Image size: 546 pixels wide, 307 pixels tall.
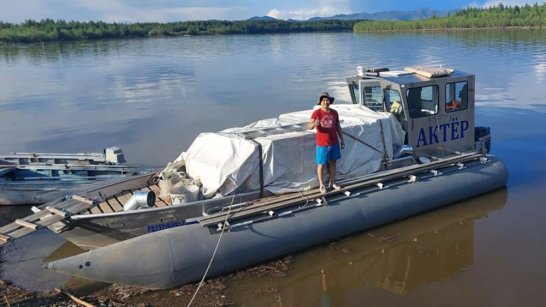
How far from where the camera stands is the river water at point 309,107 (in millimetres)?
7113

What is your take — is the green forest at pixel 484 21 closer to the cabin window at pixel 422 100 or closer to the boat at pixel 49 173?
the cabin window at pixel 422 100

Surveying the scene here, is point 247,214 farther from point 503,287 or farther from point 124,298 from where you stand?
point 503,287

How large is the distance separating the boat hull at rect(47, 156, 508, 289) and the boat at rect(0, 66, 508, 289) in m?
0.01

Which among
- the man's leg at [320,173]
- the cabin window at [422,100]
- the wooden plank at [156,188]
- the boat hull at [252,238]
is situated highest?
the cabin window at [422,100]

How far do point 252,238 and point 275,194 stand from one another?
1008 mm

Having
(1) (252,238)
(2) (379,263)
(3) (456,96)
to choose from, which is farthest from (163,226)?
(3) (456,96)

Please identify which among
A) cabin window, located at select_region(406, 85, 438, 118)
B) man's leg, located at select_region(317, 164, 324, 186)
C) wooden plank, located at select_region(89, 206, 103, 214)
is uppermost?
cabin window, located at select_region(406, 85, 438, 118)

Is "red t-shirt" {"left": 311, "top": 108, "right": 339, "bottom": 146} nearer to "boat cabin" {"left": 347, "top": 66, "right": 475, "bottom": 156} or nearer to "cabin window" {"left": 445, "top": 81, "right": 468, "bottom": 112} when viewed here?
"boat cabin" {"left": 347, "top": 66, "right": 475, "bottom": 156}

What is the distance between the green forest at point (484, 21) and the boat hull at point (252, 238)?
68998mm

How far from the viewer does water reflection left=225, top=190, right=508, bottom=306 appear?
6969 millimetres

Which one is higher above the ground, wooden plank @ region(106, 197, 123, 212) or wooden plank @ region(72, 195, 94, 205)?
wooden plank @ region(72, 195, 94, 205)

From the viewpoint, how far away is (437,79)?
9.58m

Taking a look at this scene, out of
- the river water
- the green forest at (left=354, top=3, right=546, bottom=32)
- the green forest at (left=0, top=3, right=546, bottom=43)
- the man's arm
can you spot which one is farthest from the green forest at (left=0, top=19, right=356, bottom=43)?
the man's arm

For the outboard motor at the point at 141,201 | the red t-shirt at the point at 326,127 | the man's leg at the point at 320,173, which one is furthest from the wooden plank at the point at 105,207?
the red t-shirt at the point at 326,127
